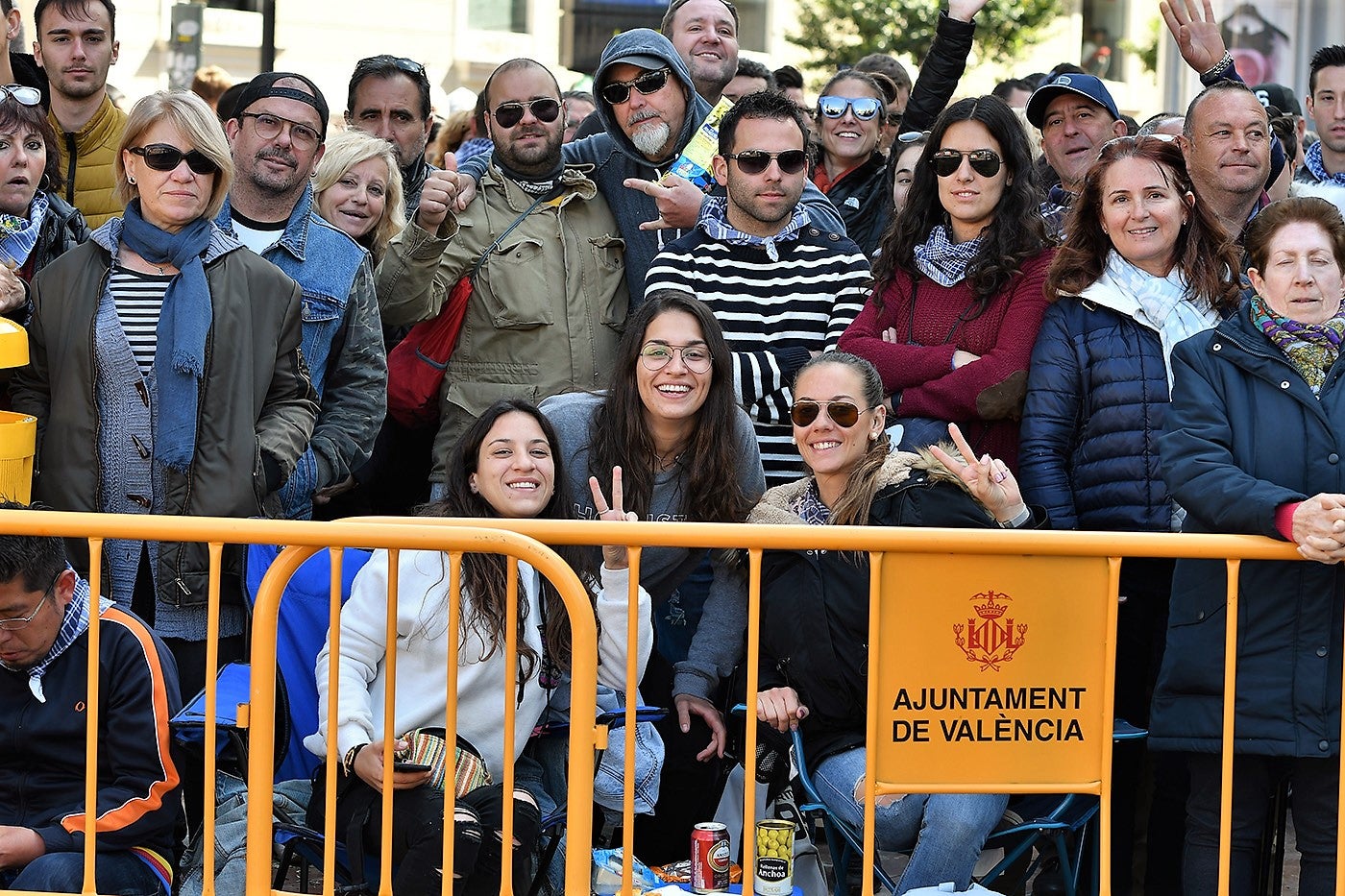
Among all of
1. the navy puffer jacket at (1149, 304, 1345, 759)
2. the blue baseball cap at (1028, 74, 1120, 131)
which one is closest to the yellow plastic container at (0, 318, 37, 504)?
the navy puffer jacket at (1149, 304, 1345, 759)

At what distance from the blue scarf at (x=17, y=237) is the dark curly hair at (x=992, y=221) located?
2.76 m

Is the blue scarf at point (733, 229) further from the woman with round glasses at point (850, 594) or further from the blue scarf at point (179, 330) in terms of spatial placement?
the blue scarf at point (179, 330)

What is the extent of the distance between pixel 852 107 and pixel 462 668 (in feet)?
11.5

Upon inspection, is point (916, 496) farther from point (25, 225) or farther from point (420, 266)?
point (25, 225)

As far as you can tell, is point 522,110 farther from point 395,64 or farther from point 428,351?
point 395,64

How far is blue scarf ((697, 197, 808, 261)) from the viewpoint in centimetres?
556

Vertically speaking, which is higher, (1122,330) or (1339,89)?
(1339,89)

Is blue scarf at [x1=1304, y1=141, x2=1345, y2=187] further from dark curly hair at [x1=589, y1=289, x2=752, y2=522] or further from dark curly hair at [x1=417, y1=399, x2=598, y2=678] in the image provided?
dark curly hair at [x1=417, y1=399, x2=598, y2=678]

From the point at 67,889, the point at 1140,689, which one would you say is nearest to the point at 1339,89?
the point at 1140,689

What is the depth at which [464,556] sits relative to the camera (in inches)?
175

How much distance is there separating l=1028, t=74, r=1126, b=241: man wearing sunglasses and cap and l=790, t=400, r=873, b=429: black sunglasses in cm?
183

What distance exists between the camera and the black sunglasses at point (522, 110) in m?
6.04

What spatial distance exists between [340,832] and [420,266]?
7.41 ft

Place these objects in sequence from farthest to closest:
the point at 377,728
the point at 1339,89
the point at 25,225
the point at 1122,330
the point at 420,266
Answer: the point at 1339,89
the point at 420,266
the point at 25,225
the point at 1122,330
the point at 377,728
